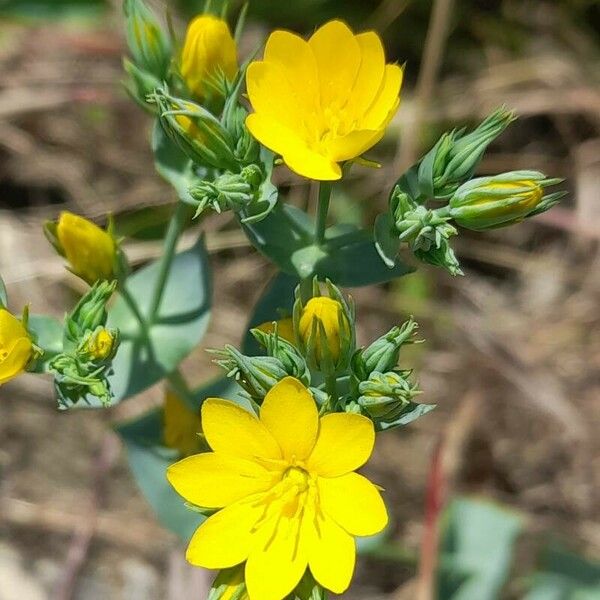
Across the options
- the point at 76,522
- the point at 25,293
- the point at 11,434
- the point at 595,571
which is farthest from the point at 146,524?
the point at 595,571

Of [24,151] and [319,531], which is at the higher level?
[319,531]

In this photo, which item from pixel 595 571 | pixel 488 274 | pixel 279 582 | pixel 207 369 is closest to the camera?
pixel 279 582

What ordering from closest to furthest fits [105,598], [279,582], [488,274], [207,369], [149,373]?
[279,582] < [149,373] < [105,598] < [207,369] < [488,274]

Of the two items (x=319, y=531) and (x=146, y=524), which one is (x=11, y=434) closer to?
(x=146, y=524)

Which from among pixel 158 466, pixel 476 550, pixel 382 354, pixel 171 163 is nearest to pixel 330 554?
pixel 382 354

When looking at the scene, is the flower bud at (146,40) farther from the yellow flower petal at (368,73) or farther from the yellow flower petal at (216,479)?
the yellow flower petal at (216,479)

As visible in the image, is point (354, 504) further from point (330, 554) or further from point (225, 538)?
point (225, 538)

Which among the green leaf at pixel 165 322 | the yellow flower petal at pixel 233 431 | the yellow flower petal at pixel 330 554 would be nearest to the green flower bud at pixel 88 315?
the green leaf at pixel 165 322
